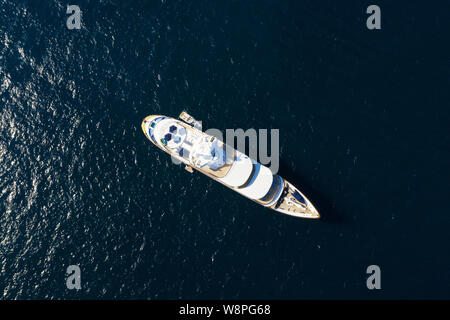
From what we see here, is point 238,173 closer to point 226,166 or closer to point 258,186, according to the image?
point 226,166

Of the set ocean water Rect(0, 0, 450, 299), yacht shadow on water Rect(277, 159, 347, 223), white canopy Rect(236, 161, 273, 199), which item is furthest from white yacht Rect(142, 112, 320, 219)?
ocean water Rect(0, 0, 450, 299)

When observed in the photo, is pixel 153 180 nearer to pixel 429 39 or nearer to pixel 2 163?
pixel 2 163

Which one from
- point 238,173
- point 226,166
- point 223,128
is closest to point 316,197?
point 238,173

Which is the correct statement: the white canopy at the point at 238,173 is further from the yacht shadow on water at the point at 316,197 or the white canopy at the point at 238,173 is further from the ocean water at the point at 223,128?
the yacht shadow on water at the point at 316,197

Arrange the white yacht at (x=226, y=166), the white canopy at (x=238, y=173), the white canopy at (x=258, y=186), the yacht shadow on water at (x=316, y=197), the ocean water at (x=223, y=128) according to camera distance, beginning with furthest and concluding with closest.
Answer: the yacht shadow on water at (x=316, y=197) < the ocean water at (x=223, y=128) < the white canopy at (x=258, y=186) < the white canopy at (x=238, y=173) < the white yacht at (x=226, y=166)

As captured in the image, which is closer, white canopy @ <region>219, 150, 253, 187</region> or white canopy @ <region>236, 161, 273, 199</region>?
white canopy @ <region>219, 150, 253, 187</region>

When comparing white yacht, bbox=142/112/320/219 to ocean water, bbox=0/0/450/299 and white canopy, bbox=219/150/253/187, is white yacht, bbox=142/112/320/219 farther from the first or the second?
ocean water, bbox=0/0/450/299

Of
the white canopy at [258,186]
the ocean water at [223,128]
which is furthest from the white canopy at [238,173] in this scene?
the ocean water at [223,128]
